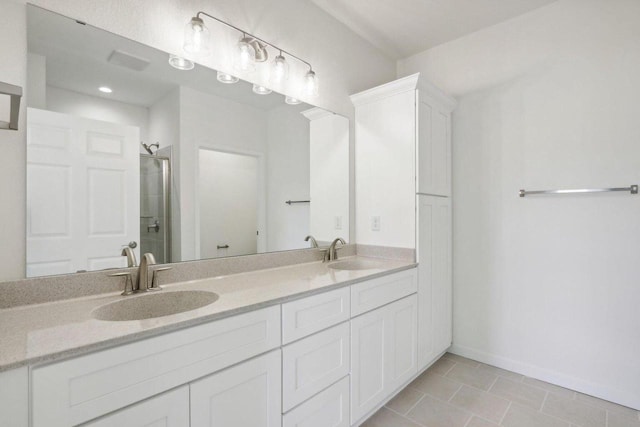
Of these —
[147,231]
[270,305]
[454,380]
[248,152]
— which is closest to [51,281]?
[147,231]

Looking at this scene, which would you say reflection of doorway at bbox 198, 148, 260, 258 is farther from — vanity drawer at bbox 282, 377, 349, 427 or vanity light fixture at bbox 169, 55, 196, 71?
vanity drawer at bbox 282, 377, 349, 427

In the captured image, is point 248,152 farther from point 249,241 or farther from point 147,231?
point 147,231

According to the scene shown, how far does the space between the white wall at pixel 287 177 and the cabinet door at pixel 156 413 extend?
103 centimetres

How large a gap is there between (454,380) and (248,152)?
213 centimetres

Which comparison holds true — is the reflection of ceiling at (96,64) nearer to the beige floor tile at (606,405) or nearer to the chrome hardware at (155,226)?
the chrome hardware at (155,226)

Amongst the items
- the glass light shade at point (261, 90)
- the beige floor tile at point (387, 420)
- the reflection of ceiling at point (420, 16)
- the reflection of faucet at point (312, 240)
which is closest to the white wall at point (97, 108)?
the glass light shade at point (261, 90)

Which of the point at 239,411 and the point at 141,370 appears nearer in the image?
the point at 141,370

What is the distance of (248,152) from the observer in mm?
1829

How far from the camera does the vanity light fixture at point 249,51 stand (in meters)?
1.45

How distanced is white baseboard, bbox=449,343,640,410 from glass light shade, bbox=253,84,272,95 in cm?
247

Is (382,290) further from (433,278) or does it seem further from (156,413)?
(156,413)

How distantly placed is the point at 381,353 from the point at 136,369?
130 cm

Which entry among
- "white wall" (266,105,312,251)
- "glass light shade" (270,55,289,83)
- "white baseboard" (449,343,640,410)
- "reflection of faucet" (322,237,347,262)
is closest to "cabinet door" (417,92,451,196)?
"reflection of faucet" (322,237,347,262)

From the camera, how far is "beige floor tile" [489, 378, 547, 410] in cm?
192
